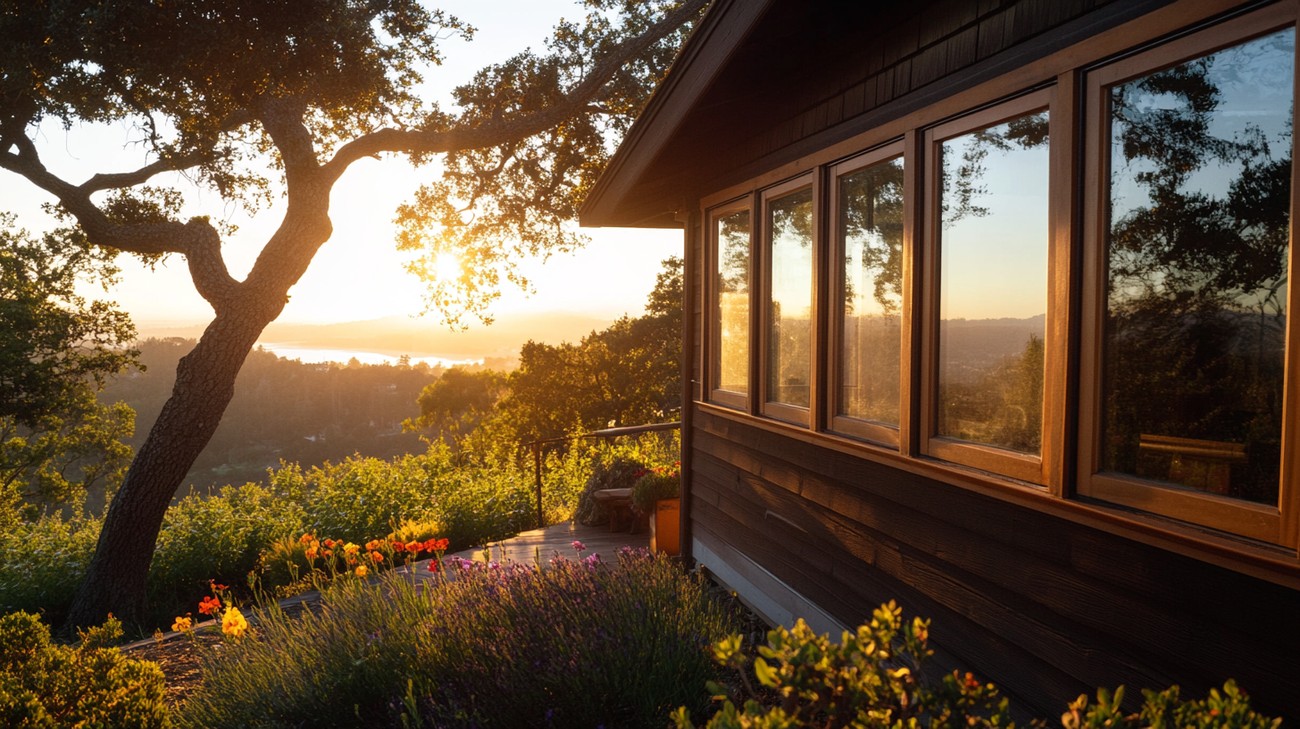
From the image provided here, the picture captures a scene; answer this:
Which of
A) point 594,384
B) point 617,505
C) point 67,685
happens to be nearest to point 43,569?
point 617,505

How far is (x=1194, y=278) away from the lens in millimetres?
2090

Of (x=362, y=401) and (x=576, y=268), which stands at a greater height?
(x=576, y=268)

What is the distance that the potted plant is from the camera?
7.62 metres

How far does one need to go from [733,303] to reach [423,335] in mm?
45255

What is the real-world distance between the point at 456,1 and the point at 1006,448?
10892mm

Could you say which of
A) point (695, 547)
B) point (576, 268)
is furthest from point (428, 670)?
point (576, 268)

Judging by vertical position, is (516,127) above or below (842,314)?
above

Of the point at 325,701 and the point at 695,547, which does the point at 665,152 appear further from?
the point at 325,701

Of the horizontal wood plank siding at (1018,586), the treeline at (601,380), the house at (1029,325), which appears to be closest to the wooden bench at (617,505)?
the house at (1029,325)

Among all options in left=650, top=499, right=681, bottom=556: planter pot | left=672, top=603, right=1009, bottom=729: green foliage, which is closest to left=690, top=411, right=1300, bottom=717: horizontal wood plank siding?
left=672, top=603, right=1009, bottom=729: green foliage

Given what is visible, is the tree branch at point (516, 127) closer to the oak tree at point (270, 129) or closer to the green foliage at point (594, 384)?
A: the oak tree at point (270, 129)

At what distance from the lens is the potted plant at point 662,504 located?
25.0ft

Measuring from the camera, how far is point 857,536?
3.77 metres

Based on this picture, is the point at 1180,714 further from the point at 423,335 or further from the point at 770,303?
the point at 423,335
